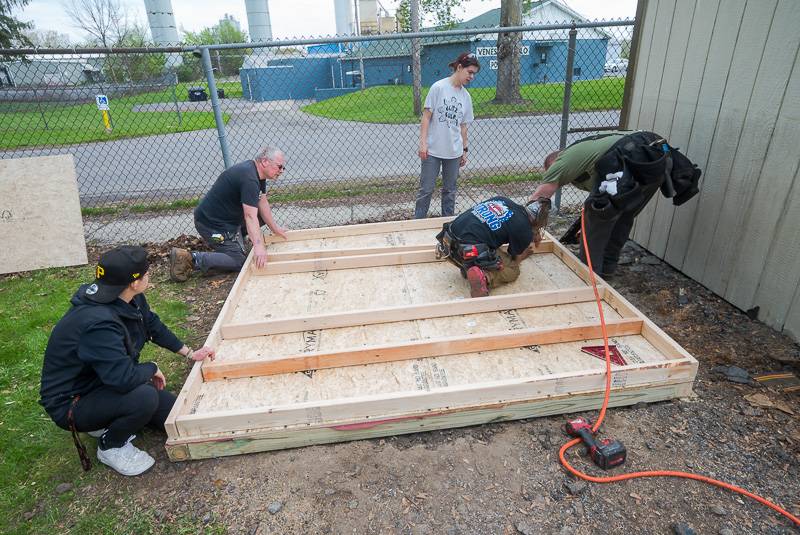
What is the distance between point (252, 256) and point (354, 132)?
9788 mm

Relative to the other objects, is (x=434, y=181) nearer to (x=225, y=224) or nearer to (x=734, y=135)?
(x=225, y=224)

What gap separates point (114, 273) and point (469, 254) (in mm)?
2458

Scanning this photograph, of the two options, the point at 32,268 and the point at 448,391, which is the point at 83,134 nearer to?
the point at 32,268

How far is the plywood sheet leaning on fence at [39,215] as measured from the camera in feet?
16.4

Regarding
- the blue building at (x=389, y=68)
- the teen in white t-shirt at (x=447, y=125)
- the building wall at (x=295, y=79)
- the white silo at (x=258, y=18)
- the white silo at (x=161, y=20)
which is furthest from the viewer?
the white silo at (x=258, y=18)

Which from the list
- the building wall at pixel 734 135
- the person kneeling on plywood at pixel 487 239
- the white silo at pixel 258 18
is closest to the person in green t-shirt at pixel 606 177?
the person kneeling on plywood at pixel 487 239

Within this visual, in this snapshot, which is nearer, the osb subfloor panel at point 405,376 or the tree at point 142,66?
the osb subfloor panel at point 405,376

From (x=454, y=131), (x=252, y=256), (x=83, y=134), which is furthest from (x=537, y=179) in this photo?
(x=83, y=134)

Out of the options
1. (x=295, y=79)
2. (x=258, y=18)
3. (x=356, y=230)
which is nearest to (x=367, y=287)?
(x=356, y=230)

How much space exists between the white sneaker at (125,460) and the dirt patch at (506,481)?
0.05 meters

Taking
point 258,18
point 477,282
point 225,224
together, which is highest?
point 258,18

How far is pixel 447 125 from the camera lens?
16.4 ft

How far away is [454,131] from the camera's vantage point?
16.5 feet

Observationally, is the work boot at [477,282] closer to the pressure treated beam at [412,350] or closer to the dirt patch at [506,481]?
the pressure treated beam at [412,350]
